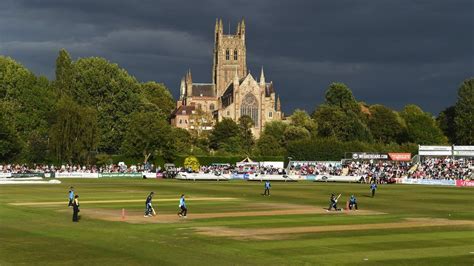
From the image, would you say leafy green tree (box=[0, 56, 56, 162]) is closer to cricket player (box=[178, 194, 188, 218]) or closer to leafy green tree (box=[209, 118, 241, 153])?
leafy green tree (box=[209, 118, 241, 153])

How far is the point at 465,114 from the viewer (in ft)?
509

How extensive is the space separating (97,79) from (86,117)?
753 inches

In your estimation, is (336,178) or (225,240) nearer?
(225,240)

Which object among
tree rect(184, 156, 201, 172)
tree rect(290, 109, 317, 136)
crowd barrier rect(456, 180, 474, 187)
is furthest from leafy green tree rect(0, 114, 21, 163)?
tree rect(290, 109, 317, 136)

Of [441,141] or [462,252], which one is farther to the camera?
[441,141]

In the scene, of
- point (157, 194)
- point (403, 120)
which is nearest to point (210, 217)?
point (157, 194)

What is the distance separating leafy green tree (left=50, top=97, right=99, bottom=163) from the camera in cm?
10988

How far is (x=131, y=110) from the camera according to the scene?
13175 cm

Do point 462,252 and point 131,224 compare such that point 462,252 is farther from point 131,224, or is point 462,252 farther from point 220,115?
point 220,115

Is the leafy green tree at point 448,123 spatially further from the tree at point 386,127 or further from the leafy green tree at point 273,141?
the leafy green tree at point 273,141

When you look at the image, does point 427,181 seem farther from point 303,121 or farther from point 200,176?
point 303,121

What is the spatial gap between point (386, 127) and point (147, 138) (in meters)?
70.1

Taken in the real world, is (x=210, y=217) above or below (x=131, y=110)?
below

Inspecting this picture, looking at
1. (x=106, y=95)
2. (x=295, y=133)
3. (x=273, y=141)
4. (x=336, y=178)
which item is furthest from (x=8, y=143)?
(x=295, y=133)
